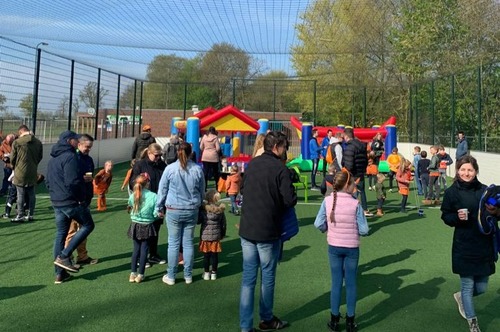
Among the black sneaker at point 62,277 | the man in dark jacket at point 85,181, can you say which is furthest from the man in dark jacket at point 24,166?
the black sneaker at point 62,277

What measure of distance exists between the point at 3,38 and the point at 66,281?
7.79 m

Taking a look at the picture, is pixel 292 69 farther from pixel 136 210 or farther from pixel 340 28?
pixel 136 210

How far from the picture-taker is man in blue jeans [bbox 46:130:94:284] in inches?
198

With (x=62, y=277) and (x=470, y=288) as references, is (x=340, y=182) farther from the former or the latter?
(x=62, y=277)

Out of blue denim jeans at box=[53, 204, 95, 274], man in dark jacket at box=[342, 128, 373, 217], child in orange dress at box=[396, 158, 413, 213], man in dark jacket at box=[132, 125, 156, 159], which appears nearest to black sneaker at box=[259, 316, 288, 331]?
blue denim jeans at box=[53, 204, 95, 274]

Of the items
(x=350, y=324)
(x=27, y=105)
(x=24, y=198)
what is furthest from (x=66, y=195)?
(x=27, y=105)

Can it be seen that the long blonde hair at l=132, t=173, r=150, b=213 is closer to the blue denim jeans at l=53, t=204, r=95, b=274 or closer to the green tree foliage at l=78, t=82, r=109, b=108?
the blue denim jeans at l=53, t=204, r=95, b=274

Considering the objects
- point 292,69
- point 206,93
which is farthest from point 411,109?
point 206,93

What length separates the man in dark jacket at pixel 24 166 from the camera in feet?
26.3

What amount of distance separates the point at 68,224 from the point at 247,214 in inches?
102

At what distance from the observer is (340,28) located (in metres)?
26.3

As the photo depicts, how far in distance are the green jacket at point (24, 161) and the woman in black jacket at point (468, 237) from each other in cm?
704

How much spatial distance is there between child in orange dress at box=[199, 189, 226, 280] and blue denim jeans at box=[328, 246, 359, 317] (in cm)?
176

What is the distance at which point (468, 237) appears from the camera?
3799 millimetres
